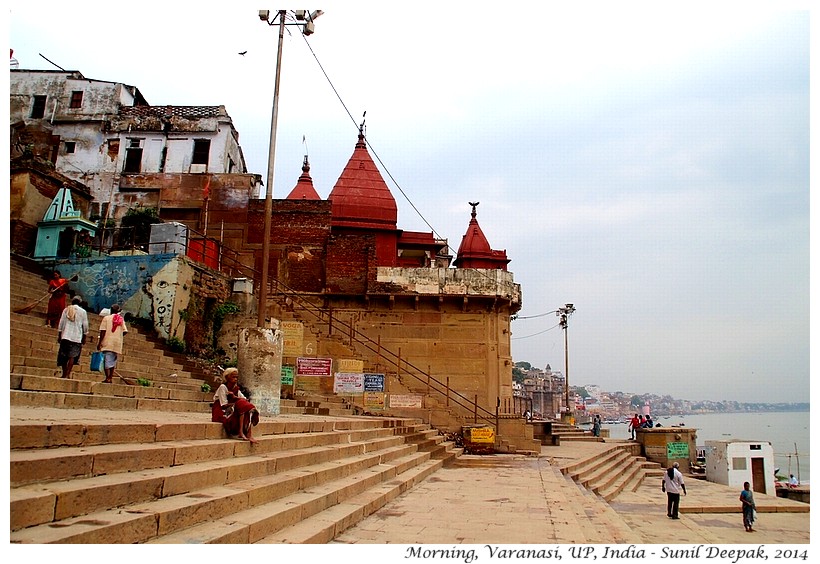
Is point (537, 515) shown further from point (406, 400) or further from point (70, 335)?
point (406, 400)

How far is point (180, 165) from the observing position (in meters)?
24.5

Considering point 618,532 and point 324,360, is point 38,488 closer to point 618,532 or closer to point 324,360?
point 618,532

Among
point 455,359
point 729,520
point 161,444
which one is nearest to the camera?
point 161,444

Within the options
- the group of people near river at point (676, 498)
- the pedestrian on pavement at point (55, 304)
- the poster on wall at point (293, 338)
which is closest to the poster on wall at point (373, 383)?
the poster on wall at point (293, 338)

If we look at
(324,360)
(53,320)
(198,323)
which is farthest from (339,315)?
(53,320)

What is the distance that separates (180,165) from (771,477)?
23625 mm

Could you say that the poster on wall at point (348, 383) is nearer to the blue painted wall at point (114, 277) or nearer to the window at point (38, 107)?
the blue painted wall at point (114, 277)

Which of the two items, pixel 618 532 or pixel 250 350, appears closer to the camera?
pixel 618 532

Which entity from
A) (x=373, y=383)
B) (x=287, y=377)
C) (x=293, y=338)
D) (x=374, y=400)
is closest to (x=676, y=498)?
(x=374, y=400)

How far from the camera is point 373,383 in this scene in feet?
57.0

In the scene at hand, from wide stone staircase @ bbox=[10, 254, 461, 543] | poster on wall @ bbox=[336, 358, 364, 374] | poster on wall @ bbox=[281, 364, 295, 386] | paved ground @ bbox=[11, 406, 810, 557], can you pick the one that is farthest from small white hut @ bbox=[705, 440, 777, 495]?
wide stone staircase @ bbox=[10, 254, 461, 543]

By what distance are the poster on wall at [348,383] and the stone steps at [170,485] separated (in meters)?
9.28

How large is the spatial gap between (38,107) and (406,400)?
1923cm

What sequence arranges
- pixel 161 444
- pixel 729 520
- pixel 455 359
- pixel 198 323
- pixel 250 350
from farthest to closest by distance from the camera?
pixel 455 359, pixel 198 323, pixel 729 520, pixel 250 350, pixel 161 444
